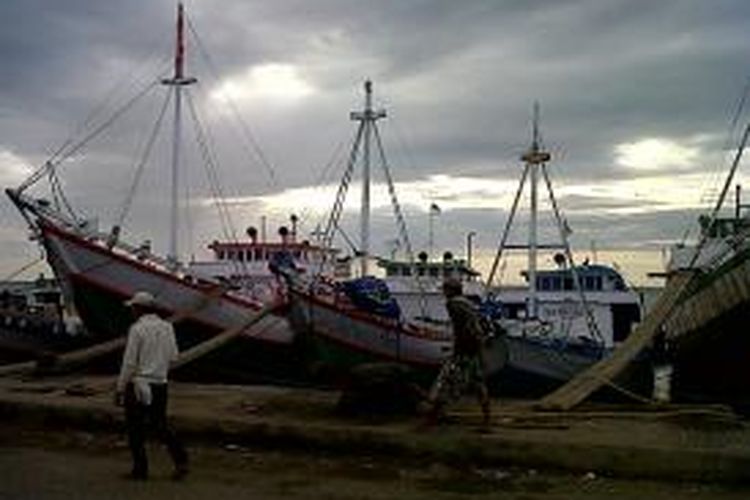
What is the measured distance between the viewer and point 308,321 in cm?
1836

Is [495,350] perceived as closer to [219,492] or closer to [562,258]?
[219,492]

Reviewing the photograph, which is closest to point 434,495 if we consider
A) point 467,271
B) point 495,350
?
point 495,350

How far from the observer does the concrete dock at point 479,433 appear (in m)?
9.49

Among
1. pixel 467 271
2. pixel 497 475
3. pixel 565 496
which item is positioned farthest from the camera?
pixel 467 271

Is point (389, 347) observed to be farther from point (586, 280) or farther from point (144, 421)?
point (586, 280)

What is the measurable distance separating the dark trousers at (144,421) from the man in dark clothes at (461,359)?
265cm

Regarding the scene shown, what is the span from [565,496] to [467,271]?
24.0 m

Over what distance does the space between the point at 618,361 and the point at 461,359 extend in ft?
10.2

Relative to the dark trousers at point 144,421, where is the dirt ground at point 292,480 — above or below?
below

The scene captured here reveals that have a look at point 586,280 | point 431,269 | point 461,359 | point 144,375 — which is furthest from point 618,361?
point 586,280

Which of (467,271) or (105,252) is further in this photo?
(467,271)

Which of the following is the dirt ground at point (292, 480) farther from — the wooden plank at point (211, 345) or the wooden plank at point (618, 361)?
the wooden plank at point (211, 345)

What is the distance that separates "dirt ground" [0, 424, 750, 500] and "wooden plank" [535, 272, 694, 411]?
248cm

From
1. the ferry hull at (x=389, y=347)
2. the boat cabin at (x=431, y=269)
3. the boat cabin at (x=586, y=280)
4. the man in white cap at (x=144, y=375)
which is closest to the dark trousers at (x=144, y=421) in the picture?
the man in white cap at (x=144, y=375)
